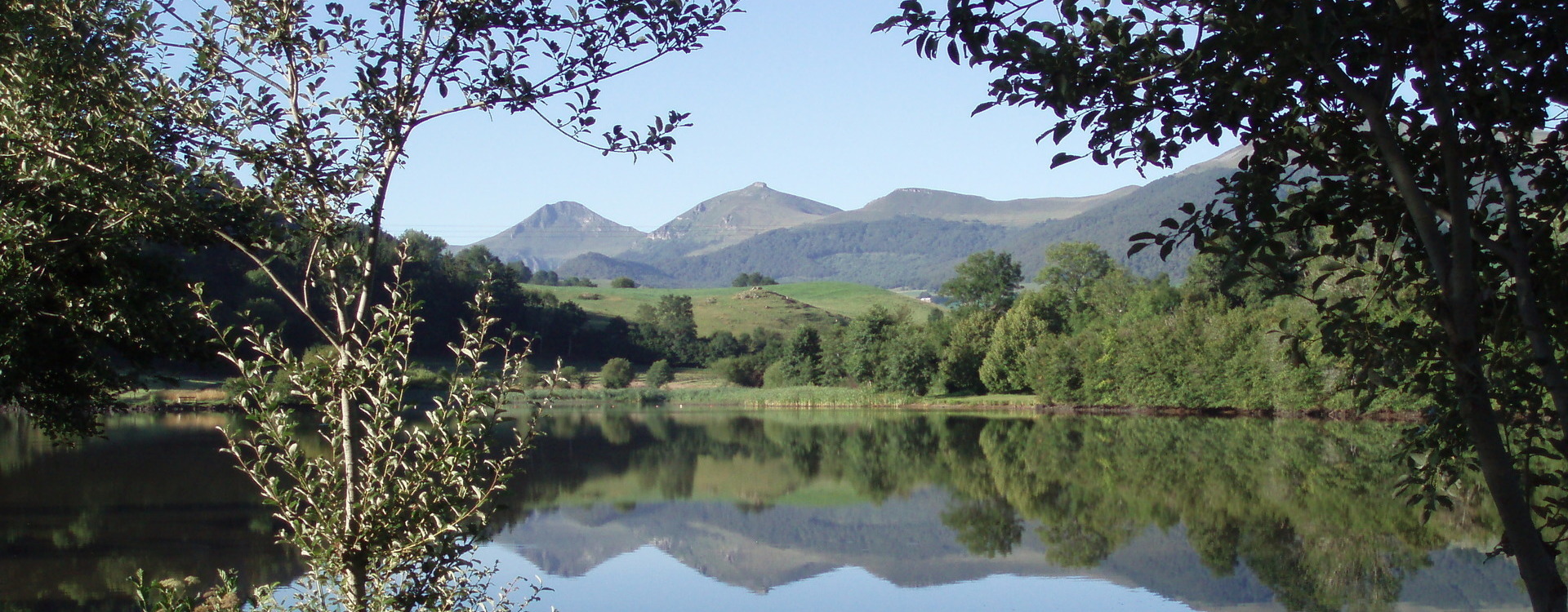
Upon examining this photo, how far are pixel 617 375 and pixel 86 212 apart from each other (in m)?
70.8

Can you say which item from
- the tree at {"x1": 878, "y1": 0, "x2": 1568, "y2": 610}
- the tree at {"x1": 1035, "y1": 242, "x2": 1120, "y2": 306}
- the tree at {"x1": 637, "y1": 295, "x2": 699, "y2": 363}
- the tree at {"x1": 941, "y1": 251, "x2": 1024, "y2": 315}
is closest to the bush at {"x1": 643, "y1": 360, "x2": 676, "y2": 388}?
the tree at {"x1": 637, "y1": 295, "x2": 699, "y2": 363}

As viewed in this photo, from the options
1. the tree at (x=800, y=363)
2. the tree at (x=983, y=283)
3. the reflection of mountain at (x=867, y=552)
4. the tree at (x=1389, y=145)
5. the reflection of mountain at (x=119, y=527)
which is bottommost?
the reflection of mountain at (x=867, y=552)

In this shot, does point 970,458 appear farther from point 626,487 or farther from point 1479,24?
point 1479,24

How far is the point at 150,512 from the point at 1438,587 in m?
20.1

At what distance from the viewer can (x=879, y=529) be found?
2134 centimetres

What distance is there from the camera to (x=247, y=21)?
189 inches

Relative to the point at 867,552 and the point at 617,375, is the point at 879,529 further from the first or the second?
the point at 617,375

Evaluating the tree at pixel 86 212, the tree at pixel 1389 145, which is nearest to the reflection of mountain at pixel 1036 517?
the tree at pixel 86 212

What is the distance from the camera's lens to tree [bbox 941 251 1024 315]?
83375mm

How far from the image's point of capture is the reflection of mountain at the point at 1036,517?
50.6 ft

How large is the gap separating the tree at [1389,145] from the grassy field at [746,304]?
331 feet

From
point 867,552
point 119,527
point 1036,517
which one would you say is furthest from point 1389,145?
point 119,527

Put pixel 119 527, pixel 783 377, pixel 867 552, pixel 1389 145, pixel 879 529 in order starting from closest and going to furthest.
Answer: pixel 1389 145 → pixel 119 527 → pixel 867 552 → pixel 879 529 → pixel 783 377

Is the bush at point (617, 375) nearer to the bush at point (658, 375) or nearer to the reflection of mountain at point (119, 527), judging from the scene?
the bush at point (658, 375)
